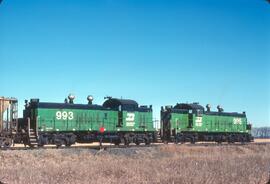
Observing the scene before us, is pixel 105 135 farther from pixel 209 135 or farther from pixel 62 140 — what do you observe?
pixel 209 135

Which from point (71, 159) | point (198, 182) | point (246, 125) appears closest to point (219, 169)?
point (198, 182)

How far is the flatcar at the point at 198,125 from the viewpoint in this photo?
37.2 m

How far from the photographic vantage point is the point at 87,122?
2991 centimetres

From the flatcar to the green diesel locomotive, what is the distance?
10.7ft

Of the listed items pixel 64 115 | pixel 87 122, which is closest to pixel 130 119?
pixel 87 122

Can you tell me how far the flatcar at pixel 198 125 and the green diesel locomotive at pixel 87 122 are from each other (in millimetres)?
3252

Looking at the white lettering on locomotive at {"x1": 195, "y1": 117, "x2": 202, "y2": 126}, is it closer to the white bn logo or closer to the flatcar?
the flatcar

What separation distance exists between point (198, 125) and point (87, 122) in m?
12.9

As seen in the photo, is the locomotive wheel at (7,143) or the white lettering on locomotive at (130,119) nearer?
the locomotive wheel at (7,143)

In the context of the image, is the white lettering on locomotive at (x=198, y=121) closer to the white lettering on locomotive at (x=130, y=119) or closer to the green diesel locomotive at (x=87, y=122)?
the green diesel locomotive at (x=87, y=122)

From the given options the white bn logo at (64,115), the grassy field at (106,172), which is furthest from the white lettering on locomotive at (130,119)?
the grassy field at (106,172)

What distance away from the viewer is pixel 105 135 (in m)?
30.9

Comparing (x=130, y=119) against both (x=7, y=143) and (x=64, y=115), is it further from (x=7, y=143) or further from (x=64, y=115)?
(x=7, y=143)

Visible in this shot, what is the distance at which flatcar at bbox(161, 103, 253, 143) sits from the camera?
3719 cm
